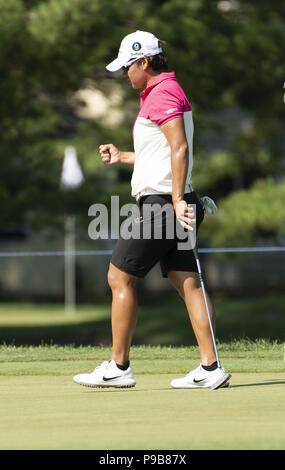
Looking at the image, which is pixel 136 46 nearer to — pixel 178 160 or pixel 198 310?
pixel 178 160

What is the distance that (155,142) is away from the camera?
5.74 metres

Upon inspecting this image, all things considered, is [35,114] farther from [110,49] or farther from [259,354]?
[259,354]

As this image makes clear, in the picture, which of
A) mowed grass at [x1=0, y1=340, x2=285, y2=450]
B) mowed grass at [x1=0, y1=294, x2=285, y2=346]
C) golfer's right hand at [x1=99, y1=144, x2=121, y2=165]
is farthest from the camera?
mowed grass at [x1=0, y1=294, x2=285, y2=346]

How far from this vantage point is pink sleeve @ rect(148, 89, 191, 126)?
5.62 meters

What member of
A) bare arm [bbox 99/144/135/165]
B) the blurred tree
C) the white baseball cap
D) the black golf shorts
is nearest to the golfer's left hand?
the black golf shorts

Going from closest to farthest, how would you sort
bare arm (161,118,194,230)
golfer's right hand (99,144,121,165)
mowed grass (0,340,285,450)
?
mowed grass (0,340,285,450) → bare arm (161,118,194,230) → golfer's right hand (99,144,121,165)

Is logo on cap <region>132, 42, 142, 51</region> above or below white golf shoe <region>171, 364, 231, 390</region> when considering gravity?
above

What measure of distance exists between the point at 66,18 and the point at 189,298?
9.43 m

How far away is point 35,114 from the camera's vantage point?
52.5ft

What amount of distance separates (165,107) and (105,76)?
12.1 meters

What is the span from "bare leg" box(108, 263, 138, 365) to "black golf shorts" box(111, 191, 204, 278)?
0.06 m

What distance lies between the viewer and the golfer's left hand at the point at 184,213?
5613mm

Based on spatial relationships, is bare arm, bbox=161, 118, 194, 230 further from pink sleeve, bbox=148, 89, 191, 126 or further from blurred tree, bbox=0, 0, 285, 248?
blurred tree, bbox=0, 0, 285, 248
